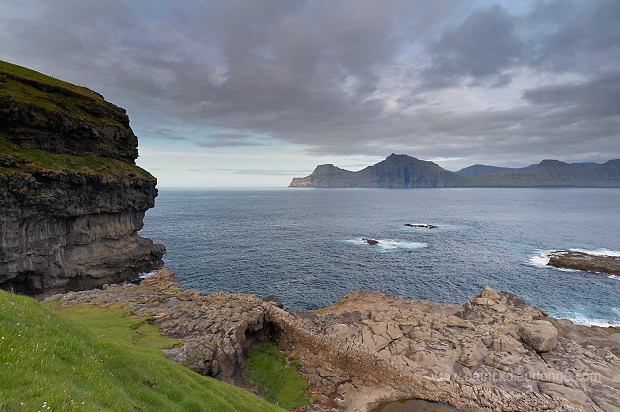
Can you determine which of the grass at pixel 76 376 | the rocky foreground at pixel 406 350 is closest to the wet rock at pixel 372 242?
the rocky foreground at pixel 406 350

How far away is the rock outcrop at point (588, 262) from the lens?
70.1 metres

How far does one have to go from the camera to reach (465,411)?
90.4ft

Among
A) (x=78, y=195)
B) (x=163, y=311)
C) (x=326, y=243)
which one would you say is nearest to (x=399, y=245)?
(x=326, y=243)

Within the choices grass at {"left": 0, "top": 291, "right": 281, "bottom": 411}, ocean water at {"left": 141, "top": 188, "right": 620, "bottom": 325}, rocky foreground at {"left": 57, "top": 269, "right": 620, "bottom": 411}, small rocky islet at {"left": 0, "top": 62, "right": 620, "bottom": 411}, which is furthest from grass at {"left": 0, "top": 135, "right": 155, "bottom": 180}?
grass at {"left": 0, "top": 291, "right": 281, "bottom": 411}

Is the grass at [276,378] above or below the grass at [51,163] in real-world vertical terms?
below

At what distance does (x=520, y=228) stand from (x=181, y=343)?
455ft

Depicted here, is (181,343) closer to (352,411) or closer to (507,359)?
(352,411)

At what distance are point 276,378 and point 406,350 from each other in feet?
46.8

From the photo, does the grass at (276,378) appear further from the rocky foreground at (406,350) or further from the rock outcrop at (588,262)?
the rock outcrop at (588,262)

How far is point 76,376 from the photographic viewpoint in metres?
9.79

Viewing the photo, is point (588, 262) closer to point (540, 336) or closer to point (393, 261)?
point (393, 261)

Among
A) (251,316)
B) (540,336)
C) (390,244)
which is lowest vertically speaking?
(390,244)

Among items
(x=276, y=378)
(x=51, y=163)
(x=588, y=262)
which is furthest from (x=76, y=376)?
(x=588, y=262)

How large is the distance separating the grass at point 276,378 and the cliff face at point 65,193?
40.2 meters
